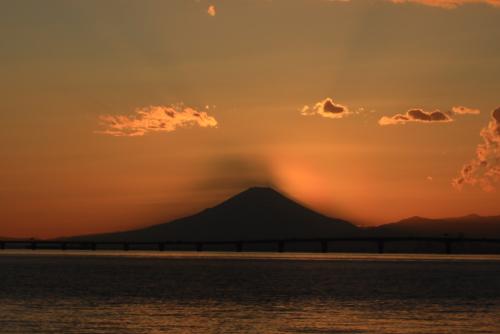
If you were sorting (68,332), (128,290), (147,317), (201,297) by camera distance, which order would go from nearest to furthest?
(68,332) → (147,317) → (201,297) → (128,290)

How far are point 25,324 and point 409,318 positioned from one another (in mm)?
23479

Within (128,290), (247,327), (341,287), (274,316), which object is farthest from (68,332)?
(341,287)

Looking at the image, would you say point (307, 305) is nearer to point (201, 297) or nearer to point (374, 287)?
point (201, 297)

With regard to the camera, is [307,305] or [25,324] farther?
[307,305]

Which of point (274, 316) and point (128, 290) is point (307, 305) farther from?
point (128, 290)

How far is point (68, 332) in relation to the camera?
46.7 m

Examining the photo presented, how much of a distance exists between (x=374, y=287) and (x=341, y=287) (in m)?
3.66

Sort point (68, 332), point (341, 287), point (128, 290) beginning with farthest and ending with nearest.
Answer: point (341, 287) < point (128, 290) < point (68, 332)

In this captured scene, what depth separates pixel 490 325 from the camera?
175ft

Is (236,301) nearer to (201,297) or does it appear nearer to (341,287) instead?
(201,297)

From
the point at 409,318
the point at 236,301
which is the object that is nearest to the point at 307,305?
the point at 236,301

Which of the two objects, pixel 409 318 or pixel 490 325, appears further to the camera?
pixel 409 318

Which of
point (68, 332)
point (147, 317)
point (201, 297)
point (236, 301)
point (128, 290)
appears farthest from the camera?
point (128, 290)

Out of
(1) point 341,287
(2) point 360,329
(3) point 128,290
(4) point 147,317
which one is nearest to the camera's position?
(2) point 360,329
